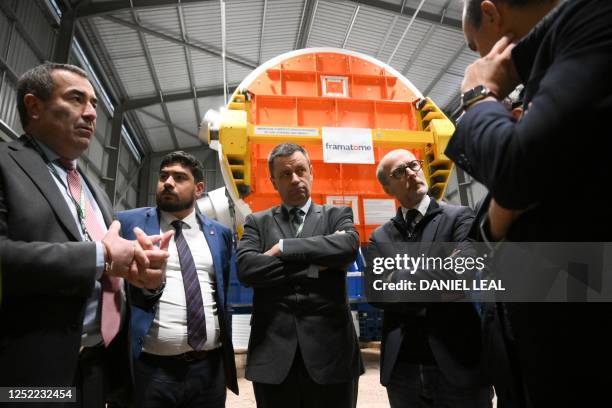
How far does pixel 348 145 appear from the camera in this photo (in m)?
3.09

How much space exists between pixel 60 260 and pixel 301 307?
1.02m

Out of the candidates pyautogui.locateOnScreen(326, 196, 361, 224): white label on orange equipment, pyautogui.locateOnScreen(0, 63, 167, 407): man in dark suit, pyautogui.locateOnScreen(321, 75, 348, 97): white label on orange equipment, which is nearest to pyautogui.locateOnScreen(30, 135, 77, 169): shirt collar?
pyautogui.locateOnScreen(0, 63, 167, 407): man in dark suit

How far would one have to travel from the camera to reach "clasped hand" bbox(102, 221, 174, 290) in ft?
4.64

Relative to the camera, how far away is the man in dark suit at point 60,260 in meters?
1.24

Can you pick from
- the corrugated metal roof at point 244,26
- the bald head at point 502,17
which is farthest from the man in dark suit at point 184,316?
the corrugated metal roof at point 244,26

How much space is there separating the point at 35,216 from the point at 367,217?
2.40 metres

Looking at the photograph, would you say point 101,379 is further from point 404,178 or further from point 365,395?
point 365,395

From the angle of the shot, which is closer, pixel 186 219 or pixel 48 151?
pixel 48 151

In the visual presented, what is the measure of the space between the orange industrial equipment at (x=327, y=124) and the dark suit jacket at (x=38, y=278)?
1.64 meters

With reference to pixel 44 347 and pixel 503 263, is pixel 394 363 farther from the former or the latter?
pixel 44 347

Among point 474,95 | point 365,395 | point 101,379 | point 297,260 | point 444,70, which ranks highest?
point 444,70

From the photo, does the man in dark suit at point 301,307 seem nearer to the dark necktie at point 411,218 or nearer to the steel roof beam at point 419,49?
the dark necktie at point 411,218

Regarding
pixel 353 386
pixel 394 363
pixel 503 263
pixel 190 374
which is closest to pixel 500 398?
pixel 503 263

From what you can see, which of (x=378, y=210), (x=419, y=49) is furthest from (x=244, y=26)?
(x=378, y=210)
